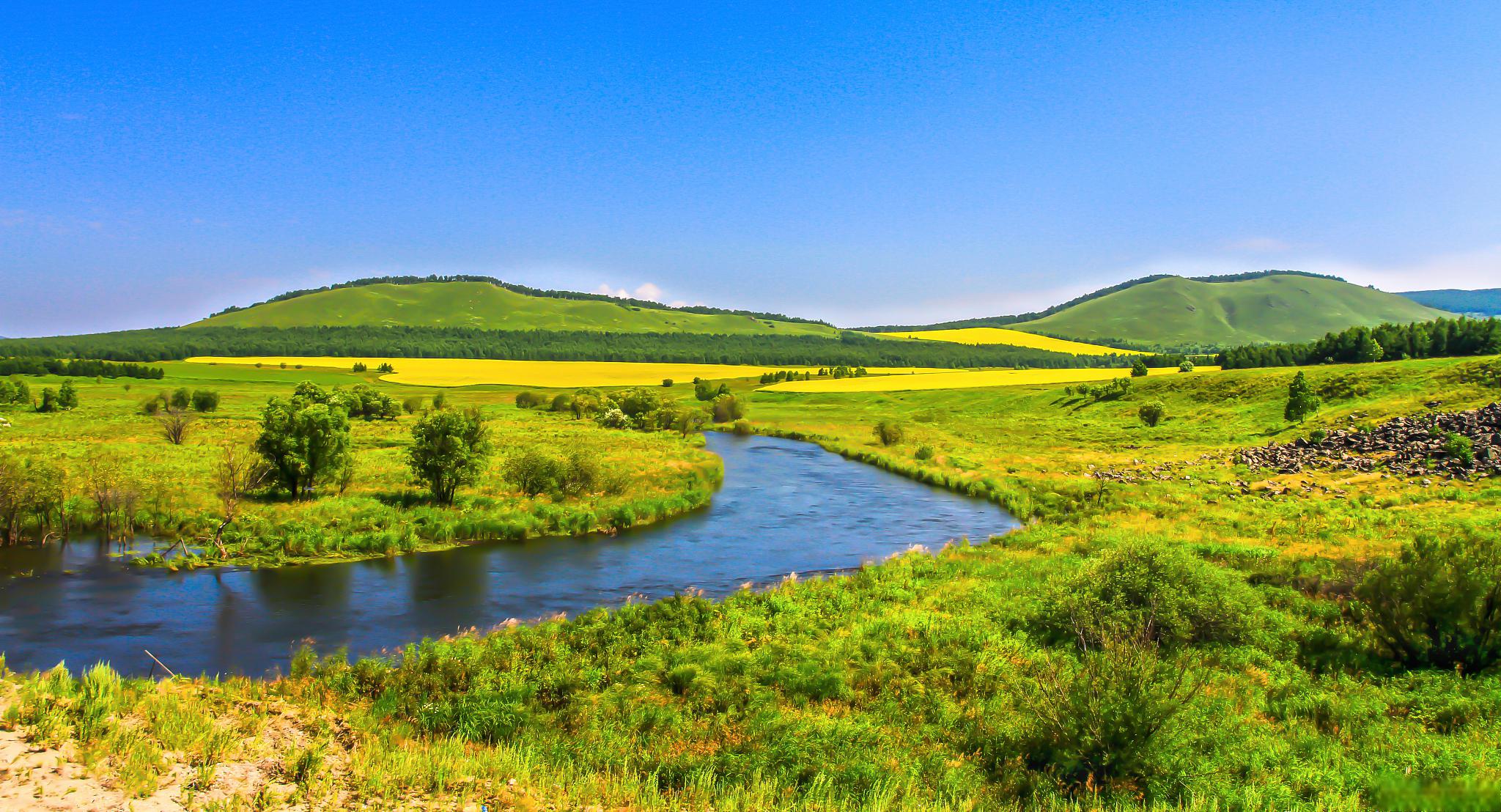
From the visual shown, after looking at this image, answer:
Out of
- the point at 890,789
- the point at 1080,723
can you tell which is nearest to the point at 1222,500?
the point at 1080,723

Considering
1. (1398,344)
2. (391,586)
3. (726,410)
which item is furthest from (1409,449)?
(1398,344)

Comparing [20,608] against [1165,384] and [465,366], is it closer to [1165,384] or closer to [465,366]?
[1165,384]

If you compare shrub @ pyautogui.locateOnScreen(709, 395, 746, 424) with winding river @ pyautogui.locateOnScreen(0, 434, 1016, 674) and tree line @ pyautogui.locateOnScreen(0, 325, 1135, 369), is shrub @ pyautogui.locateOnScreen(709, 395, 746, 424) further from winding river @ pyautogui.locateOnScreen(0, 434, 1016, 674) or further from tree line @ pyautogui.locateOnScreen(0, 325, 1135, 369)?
tree line @ pyautogui.locateOnScreen(0, 325, 1135, 369)

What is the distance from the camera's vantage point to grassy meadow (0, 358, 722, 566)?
27.8m

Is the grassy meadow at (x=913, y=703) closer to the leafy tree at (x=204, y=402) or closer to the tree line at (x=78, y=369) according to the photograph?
the leafy tree at (x=204, y=402)

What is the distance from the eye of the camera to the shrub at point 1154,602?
674 inches

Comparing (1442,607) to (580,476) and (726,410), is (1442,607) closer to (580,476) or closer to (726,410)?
(580,476)

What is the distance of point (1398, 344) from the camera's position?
84.8 meters

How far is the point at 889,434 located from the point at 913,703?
47.8 meters

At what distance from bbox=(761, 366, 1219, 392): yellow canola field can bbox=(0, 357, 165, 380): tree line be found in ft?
256

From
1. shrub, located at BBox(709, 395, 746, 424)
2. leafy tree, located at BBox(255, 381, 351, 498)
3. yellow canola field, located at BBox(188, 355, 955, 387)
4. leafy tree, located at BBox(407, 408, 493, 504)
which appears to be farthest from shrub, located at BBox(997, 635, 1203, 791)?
yellow canola field, located at BBox(188, 355, 955, 387)

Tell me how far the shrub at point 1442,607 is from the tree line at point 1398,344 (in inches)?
3355

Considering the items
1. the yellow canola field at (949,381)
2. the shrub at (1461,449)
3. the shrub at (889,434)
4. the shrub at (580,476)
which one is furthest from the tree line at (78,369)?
the shrub at (1461,449)

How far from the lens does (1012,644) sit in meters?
17.3
